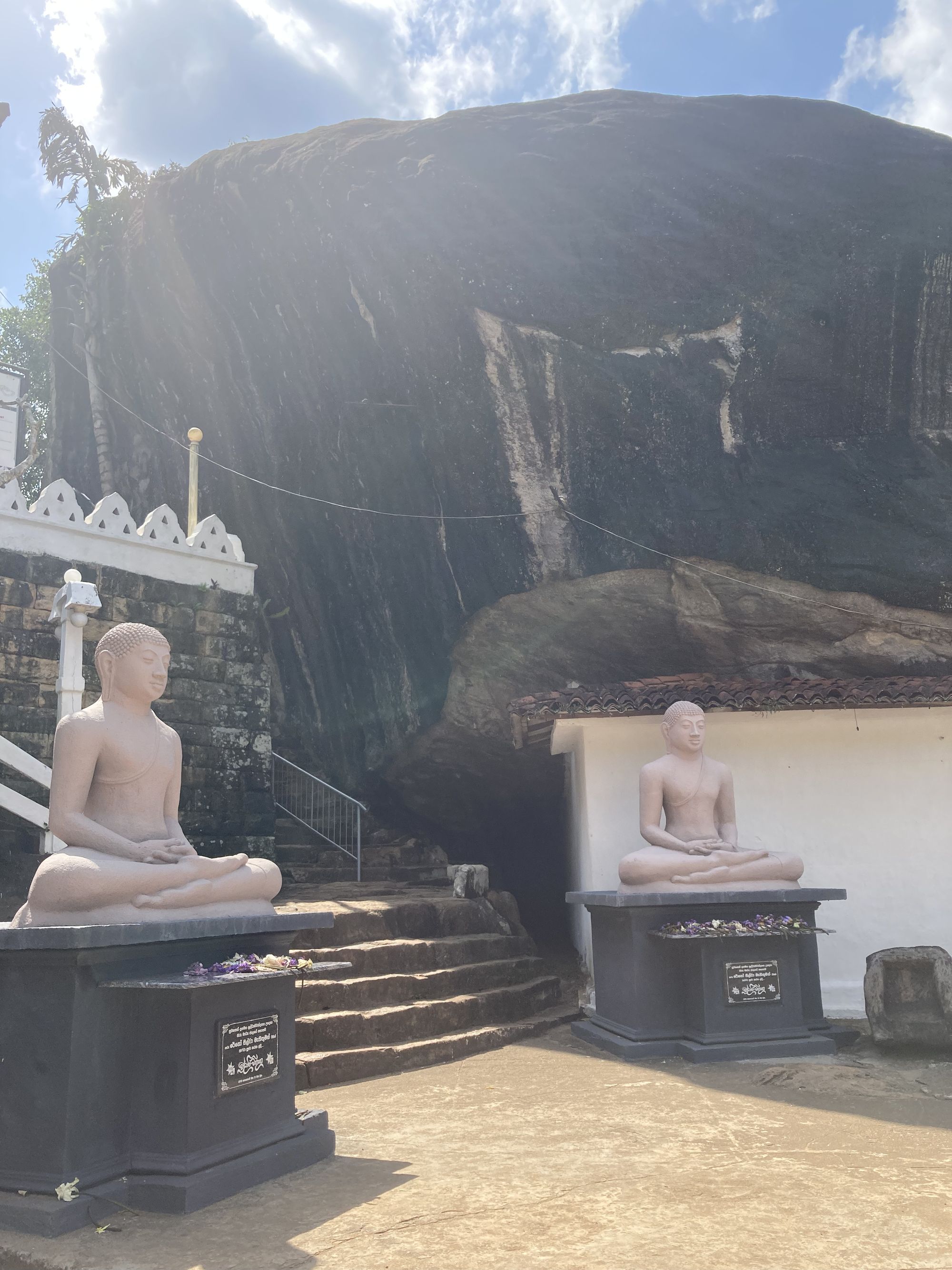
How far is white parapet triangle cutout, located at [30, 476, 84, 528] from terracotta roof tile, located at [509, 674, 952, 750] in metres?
5.70

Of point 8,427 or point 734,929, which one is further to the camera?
point 8,427

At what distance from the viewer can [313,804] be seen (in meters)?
15.2

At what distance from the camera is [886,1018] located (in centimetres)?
693

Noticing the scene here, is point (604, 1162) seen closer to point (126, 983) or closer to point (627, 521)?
point (126, 983)

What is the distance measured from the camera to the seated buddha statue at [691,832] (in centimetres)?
716

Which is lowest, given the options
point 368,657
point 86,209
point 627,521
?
point 368,657

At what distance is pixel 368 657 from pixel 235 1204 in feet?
37.5

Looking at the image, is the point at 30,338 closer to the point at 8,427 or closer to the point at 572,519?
the point at 8,427

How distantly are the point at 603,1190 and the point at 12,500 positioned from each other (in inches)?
384

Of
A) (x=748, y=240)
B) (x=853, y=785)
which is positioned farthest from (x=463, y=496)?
(x=853, y=785)

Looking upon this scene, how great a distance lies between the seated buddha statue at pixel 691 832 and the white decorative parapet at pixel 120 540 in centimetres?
652

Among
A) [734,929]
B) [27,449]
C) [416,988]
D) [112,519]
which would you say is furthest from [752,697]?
[27,449]

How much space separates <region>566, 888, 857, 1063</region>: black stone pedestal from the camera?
6.82 meters

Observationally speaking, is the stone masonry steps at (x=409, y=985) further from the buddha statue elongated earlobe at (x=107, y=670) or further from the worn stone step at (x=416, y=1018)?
the buddha statue elongated earlobe at (x=107, y=670)
